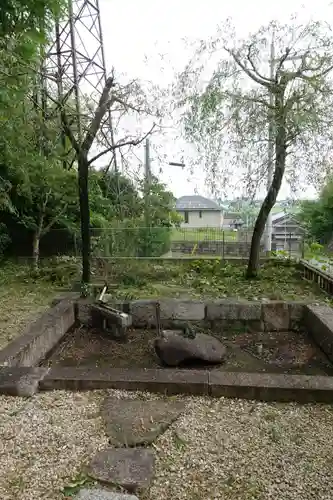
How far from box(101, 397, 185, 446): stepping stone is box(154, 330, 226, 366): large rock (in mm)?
768

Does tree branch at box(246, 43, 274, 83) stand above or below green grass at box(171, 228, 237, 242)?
above

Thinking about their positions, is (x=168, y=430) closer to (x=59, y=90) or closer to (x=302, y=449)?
(x=302, y=449)

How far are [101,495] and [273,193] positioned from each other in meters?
4.90

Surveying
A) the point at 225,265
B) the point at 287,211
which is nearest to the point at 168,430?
the point at 225,265

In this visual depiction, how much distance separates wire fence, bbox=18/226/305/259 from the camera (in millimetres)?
7047

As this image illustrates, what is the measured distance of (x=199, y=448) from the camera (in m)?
1.81

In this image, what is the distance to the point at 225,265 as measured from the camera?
21.3 feet

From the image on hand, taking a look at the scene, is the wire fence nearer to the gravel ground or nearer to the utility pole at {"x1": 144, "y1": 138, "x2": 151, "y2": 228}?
the utility pole at {"x1": 144, "y1": 138, "x2": 151, "y2": 228}

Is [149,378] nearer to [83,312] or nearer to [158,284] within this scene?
[83,312]

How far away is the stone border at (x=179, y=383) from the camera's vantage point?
229 cm

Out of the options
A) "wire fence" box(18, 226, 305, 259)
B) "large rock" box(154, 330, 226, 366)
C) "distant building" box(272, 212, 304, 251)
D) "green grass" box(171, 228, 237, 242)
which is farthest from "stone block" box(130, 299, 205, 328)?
"green grass" box(171, 228, 237, 242)

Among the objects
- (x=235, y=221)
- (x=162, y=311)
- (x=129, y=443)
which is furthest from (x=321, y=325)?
(x=235, y=221)

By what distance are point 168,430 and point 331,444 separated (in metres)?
0.89

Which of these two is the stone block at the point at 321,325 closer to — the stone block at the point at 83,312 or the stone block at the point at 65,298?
the stone block at the point at 83,312
